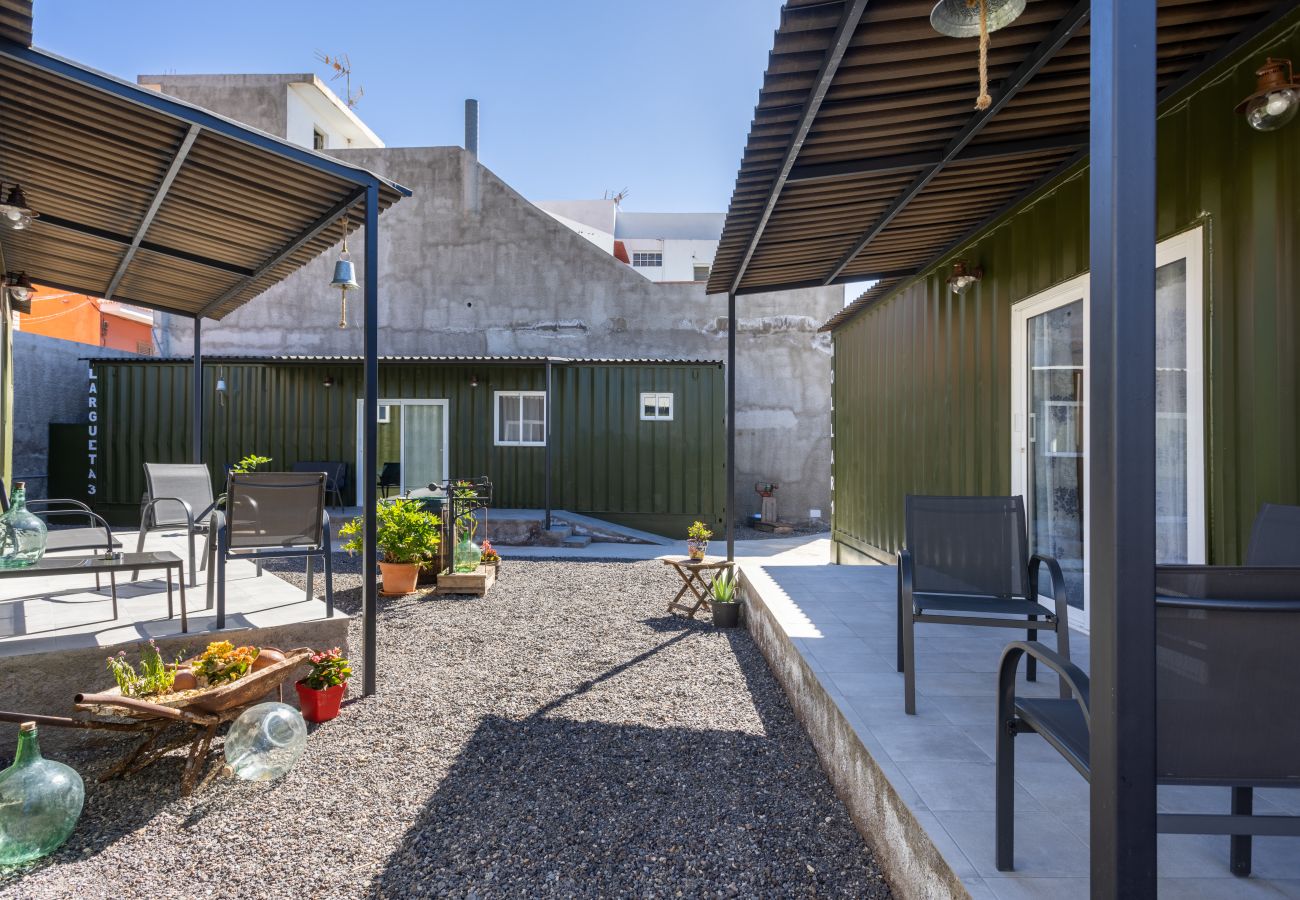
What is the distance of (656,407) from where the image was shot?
1048 centimetres

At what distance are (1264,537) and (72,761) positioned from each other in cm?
407

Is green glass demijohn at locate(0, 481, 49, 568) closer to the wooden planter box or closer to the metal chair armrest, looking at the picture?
the wooden planter box

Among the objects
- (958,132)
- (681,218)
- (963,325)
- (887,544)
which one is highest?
(681,218)

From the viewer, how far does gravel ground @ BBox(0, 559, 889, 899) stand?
77.7 inches

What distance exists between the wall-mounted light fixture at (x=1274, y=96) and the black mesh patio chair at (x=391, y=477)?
9.95 m

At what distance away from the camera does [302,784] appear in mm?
2553

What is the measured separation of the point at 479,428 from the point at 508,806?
8.75 m

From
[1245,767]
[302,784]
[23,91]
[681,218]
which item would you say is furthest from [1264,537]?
[681,218]

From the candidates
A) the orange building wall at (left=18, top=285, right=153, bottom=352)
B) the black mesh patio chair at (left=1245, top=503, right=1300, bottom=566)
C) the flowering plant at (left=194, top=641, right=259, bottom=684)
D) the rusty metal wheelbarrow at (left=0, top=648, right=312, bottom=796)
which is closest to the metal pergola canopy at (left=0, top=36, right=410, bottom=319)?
the flowering plant at (left=194, top=641, right=259, bottom=684)

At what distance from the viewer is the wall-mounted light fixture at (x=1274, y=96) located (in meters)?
2.26

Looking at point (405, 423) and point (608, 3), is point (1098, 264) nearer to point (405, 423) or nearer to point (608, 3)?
point (608, 3)

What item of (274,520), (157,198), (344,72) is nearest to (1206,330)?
(274,520)

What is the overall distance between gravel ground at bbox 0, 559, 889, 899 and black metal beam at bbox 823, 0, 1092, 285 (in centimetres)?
239

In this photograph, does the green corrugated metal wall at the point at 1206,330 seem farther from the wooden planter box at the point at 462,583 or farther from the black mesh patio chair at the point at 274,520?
the black mesh patio chair at the point at 274,520
